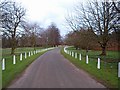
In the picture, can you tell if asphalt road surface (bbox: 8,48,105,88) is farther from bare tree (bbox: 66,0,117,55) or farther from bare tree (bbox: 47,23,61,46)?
bare tree (bbox: 47,23,61,46)

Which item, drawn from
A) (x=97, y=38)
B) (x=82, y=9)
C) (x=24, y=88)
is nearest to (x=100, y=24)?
(x=97, y=38)

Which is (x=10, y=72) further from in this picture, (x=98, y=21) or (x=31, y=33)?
(x=31, y=33)

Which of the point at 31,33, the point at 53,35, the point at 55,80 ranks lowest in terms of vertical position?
the point at 55,80

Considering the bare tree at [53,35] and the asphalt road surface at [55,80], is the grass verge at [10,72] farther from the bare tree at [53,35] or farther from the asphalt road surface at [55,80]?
the bare tree at [53,35]

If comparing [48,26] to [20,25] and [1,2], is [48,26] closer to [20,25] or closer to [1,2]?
[20,25]

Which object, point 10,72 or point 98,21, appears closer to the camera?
point 10,72

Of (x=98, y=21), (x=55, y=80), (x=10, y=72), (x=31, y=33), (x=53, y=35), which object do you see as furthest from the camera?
(x=53, y=35)

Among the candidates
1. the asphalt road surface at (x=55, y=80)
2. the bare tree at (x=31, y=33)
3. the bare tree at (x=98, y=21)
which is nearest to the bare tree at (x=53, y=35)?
the bare tree at (x=31, y=33)

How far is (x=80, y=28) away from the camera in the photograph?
45469mm

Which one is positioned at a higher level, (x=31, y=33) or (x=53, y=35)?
(x=53, y=35)

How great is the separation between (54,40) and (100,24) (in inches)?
3740

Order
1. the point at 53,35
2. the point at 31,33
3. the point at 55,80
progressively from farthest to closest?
the point at 53,35
the point at 31,33
the point at 55,80

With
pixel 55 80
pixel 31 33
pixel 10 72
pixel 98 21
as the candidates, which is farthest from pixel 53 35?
pixel 55 80

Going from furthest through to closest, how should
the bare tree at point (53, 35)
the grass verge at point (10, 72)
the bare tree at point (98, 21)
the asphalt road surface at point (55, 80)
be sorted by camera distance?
the bare tree at point (53, 35)
the bare tree at point (98, 21)
the grass verge at point (10, 72)
the asphalt road surface at point (55, 80)
